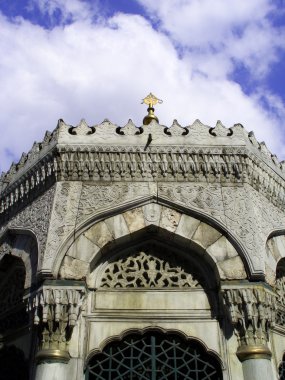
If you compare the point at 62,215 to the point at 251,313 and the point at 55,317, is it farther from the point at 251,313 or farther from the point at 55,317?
the point at 251,313

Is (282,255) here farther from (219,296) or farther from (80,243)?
(80,243)

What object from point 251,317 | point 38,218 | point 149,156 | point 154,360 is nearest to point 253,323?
point 251,317

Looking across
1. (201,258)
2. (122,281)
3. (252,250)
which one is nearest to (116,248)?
(122,281)

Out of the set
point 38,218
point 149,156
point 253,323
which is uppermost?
point 149,156

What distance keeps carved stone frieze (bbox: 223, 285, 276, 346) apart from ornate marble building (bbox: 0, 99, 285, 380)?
0.06 feet

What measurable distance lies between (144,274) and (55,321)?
1505 mm

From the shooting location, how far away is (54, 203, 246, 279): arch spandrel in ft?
22.4

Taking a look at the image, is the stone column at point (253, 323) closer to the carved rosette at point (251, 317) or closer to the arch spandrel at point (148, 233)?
the carved rosette at point (251, 317)

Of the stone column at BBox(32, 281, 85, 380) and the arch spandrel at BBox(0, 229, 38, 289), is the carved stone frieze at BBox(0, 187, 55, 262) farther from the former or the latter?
the stone column at BBox(32, 281, 85, 380)

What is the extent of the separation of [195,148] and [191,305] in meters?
2.43

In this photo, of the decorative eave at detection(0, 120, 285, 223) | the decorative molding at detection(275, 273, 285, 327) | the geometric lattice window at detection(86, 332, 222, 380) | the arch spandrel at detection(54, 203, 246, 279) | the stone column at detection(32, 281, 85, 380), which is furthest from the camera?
the decorative eave at detection(0, 120, 285, 223)

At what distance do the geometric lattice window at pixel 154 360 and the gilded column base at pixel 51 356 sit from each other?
421 millimetres

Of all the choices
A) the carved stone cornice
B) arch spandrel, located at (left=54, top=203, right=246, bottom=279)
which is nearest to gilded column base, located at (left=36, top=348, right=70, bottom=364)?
arch spandrel, located at (left=54, top=203, right=246, bottom=279)

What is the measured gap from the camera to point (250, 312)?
6418mm
